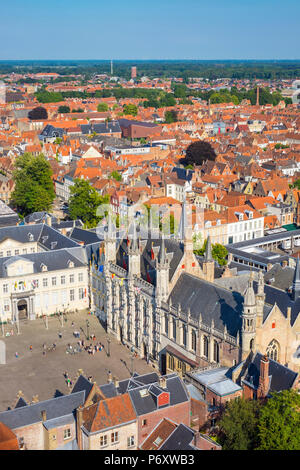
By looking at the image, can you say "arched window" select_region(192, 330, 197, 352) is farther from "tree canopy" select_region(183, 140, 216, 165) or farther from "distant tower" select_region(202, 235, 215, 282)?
"tree canopy" select_region(183, 140, 216, 165)

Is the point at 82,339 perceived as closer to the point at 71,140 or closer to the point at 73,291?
the point at 73,291

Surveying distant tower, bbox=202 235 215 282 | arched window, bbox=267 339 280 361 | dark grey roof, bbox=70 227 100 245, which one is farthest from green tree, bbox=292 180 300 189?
arched window, bbox=267 339 280 361

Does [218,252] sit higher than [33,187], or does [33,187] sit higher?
[33,187]

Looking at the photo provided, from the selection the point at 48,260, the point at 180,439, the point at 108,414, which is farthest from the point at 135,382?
the point at 48,260

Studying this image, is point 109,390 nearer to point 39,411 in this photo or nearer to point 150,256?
point 39,411
